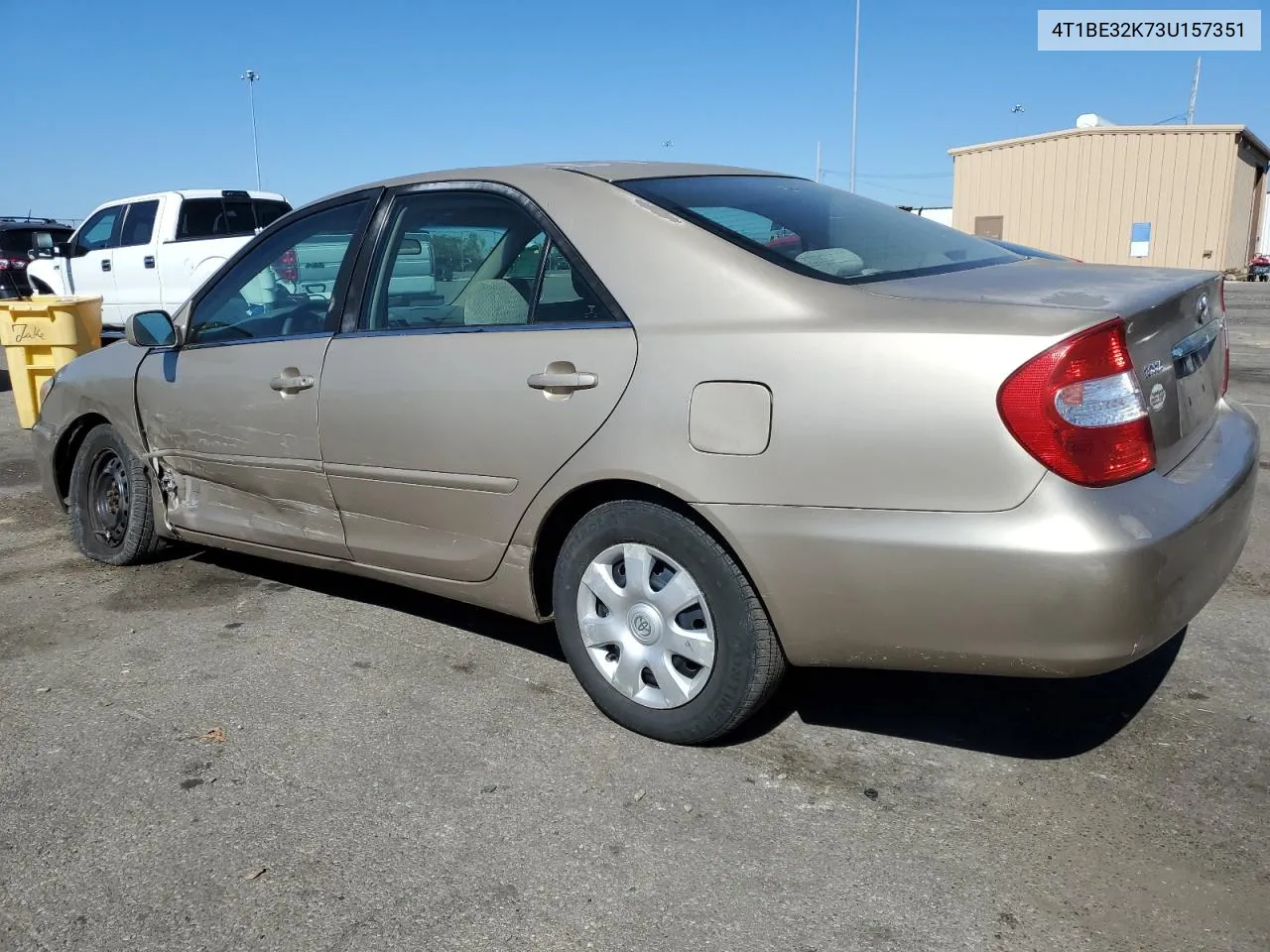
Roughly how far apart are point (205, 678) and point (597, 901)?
1823 millimetres

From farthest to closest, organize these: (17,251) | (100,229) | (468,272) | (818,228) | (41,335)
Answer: (17,251), (100,229), (41,335), (468,272), (818,228)

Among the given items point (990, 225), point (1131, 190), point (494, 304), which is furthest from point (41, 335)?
point (1131, 190)

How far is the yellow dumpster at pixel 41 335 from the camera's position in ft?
27.2

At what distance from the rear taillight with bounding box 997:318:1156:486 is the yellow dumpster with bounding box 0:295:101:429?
7.82 meters

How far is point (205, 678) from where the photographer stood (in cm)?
356

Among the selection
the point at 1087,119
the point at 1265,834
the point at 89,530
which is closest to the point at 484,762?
the point at 1265,834

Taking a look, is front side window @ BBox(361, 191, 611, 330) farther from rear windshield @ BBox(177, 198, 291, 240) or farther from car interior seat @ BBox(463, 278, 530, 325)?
rear windshield @ BBox(177, 198, 291, 240)

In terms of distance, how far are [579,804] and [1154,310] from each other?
1.84 meters

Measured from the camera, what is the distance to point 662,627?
9.57ft

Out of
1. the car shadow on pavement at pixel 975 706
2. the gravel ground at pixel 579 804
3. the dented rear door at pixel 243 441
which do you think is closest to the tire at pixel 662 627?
the gravel ground at pixel 579 804

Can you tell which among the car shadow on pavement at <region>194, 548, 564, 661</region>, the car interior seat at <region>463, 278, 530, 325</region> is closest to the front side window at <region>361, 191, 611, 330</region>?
the car interior seat at <region>463, 278, 530, 325</region>

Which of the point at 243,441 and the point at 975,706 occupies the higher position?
the point at 243,441

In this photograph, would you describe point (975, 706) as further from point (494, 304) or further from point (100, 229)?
point (100, 229)

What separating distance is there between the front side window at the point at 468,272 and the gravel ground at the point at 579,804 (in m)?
1.17
